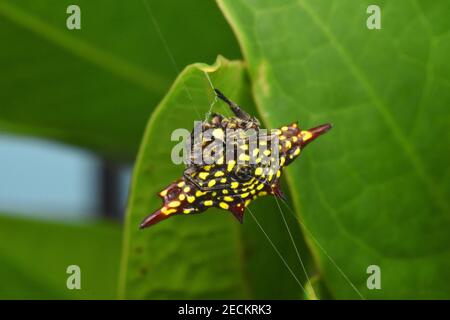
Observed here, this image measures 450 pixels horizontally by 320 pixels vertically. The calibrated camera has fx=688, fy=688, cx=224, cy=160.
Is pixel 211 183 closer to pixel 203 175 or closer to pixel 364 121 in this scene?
pixel 203 175

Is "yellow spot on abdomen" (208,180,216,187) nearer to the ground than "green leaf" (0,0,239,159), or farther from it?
nearer to the ground

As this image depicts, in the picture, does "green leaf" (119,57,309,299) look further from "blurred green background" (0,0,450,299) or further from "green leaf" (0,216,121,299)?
"green leaf" (0,216,121,299)

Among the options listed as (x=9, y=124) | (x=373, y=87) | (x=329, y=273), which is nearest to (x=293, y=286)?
(x=329, y=273)

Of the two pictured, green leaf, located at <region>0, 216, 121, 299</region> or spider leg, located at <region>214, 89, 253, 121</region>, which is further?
green leaf, located at <region>0, 216, 121, 299</region>

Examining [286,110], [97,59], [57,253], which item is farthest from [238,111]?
[57,253]

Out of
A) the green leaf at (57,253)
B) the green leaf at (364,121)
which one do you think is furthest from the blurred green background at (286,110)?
the green leaf at (57,253)

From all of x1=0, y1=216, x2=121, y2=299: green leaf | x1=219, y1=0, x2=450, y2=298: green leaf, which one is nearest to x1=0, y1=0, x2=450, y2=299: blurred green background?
x1=219, y1=0, x2=450, y2=298: green leaf

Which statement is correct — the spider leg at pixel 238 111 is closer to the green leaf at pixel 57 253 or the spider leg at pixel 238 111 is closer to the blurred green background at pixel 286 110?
A: the blurred green background at pixel 286 110
